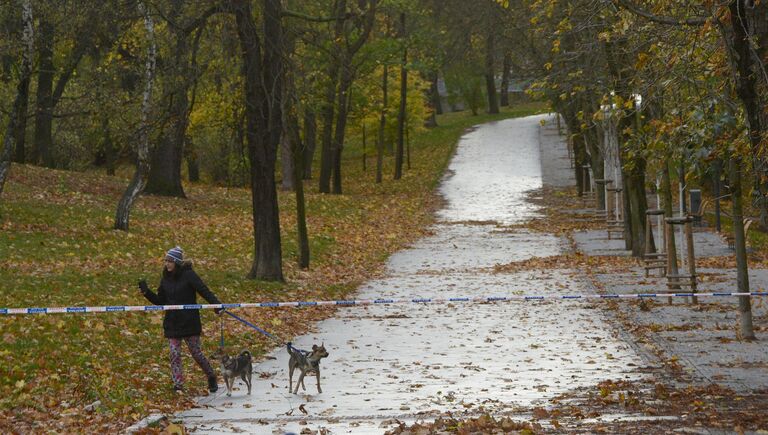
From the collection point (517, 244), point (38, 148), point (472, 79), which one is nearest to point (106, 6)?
point (517, 244)

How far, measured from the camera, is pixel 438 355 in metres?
15.5

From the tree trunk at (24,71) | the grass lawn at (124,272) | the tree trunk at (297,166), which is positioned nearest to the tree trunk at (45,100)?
the grass lawn at (124,272)

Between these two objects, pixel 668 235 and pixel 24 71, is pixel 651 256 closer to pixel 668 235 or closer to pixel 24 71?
pixel 668 235

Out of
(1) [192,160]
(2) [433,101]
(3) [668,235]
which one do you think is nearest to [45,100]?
(3) [668,235]

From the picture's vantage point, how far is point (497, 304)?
71.0ft

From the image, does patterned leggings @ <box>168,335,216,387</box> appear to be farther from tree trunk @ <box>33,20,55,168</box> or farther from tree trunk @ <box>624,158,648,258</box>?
tree trunk @ <box>33,20,55,168</box>

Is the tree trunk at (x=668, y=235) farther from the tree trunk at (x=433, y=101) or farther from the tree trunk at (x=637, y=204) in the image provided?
the tree trunk at (x=433, y=101)

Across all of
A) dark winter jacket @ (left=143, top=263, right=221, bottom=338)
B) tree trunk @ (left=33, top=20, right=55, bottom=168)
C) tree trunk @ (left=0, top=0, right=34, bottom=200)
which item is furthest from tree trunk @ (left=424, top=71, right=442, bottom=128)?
dark winter jacket @ (left=143, top=263, right=221, bottom=338)

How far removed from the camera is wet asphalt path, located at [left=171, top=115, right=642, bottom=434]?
11281 millimetres

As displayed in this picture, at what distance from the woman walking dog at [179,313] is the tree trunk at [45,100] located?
17753 mm

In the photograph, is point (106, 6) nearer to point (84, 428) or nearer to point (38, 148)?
point (84, 428)

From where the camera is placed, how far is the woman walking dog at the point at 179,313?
12.7m

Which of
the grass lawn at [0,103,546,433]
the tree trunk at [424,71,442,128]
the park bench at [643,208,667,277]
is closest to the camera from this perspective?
the grass lawn at [0,103,546,433]

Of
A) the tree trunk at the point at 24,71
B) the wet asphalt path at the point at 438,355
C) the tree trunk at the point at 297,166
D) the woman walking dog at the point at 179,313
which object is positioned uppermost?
the tree trunk at the point at 24,71
